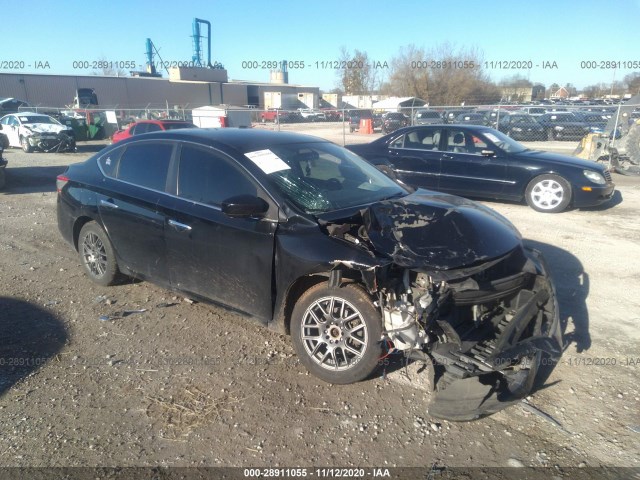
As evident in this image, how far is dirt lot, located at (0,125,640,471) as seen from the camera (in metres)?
2.70

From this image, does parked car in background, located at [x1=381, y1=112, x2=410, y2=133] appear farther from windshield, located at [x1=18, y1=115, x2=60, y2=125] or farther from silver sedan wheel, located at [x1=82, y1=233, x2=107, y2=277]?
silver sedan wheel, located at [x1=82, y1=233, x2=107, y2=277]

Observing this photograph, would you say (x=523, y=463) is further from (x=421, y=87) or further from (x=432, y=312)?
(x=421, y=87)

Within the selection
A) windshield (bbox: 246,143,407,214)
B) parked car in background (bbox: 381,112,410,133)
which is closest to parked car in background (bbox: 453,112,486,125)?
parked car in background (bbox: 381,112,410,133)

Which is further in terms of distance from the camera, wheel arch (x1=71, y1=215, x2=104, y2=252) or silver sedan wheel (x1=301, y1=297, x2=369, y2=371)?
wheel arch (x1=71, y1=215, x2=104, y2=252)

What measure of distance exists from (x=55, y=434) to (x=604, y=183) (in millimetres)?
8742

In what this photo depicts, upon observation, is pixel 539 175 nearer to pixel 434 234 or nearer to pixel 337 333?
pixel 434 234

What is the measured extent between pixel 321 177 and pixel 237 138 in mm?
848

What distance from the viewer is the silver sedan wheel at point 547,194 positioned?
8.24 metres

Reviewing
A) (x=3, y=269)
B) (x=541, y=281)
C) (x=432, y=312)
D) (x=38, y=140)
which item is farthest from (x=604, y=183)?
(x=38, y=140)

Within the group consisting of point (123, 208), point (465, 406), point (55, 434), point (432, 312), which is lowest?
point (55, 434)

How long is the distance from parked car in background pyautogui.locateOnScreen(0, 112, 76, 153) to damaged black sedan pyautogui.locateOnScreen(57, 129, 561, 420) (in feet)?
55.1

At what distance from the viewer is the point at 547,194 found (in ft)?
27.3

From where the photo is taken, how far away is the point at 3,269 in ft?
18.2

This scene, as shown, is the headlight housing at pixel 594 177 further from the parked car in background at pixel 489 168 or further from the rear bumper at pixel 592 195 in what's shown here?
the rear bumper at pixel 592 195
